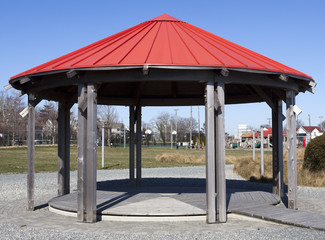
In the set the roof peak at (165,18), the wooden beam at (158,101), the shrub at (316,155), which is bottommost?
the shrub at (316,155)

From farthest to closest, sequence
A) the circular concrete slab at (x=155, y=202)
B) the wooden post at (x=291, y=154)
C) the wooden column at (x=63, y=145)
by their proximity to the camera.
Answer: the wooden column at (x=63, y=145)
the wooden post at (x=291, y=154)
the circular concrete slab at (x=155, y=202)

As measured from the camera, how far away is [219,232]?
7.88m

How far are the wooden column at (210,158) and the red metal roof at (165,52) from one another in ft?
2.41

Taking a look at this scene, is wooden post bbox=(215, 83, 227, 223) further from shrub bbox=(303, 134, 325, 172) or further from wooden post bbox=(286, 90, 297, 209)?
shrub bbox=(303, 134, 325, 172)

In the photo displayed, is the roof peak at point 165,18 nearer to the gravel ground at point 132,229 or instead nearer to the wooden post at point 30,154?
the wooden post at point 30,154

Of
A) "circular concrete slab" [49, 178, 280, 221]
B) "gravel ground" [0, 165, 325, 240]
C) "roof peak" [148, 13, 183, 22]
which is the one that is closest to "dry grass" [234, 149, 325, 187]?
"circular concrete slab" [49, 178, 280, 221]

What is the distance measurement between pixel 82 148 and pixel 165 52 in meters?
2.82

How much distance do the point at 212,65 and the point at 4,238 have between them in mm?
5180

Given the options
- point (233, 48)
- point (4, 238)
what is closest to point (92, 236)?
point (4, 238)

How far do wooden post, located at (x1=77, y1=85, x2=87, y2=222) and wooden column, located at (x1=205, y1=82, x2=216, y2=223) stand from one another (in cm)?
266

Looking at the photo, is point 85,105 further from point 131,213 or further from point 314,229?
point 314,229

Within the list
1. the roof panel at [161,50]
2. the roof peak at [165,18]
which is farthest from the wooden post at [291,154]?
the roof peak at [165,18]

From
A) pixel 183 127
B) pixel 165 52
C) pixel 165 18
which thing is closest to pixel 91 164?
pixel 165 52

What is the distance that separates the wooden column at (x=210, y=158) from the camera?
873cm
